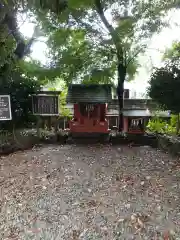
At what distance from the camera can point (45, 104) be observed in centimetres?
771

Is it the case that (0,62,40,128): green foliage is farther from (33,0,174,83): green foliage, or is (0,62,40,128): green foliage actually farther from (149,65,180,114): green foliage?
(149,65,180,114): green foliage

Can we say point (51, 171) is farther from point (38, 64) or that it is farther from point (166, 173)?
point (38, 64)

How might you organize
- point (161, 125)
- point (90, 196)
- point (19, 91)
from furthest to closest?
point (161, 125) < point (19, 91) < point (90, 196)

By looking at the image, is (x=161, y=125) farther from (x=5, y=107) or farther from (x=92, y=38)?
(x=5, y=107)

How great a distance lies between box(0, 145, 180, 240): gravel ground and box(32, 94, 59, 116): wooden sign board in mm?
1499

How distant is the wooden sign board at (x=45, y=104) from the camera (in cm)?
770

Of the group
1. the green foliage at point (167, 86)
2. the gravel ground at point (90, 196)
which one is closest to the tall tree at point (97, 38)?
the green foliage at point (167, 86)

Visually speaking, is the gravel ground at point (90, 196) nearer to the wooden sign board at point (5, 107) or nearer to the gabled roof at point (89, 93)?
the wooden sign board at point (5, 107)

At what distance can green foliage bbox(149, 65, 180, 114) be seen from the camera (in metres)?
6.38

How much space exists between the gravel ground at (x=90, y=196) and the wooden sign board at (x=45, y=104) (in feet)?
4.92

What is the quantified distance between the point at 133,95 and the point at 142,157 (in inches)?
354

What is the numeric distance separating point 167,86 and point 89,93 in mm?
2327

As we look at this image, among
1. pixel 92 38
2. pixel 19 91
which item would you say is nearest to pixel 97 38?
pixel 92 38

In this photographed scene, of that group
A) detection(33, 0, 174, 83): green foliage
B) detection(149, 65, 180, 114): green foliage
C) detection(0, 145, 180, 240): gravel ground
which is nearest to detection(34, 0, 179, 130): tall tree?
detection(33, 0, 174, 83): green foliage
